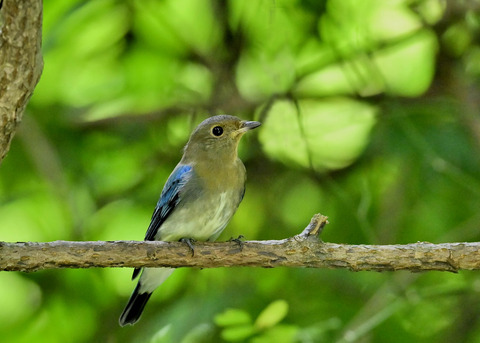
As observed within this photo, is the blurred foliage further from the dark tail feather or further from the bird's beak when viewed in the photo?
the bird's beak

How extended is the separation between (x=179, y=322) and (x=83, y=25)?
231 cm

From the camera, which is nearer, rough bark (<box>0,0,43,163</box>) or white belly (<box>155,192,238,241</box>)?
rough bark (<box>0,0,43,163</box>)

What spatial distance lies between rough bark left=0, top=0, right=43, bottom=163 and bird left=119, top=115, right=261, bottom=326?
→ 178 centimetres

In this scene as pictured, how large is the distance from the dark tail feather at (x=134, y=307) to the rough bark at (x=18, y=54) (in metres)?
2.19

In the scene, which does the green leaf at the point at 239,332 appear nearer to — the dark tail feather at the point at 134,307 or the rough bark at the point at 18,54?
the dark tail feather at the point at 134,307

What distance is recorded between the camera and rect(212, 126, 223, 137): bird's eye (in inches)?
189

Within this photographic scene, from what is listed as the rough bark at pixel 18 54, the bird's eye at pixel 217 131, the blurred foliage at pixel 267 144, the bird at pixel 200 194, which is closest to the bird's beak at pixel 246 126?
the bird at pixel 200 194

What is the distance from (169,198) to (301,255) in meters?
1.35

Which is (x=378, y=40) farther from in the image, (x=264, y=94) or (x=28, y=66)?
(x=28, y=66)

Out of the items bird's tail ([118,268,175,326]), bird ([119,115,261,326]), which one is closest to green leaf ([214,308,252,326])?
bird ([119,115,261,326])

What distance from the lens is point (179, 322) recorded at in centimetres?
503

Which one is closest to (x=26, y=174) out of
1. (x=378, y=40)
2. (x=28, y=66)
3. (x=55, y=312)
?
(x=55, y=312)

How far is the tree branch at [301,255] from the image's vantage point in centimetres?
341

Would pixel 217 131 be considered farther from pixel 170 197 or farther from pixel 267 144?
pixel 267 144
